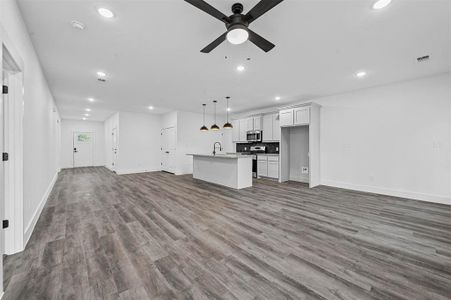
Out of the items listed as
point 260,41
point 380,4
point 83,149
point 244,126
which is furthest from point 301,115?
point 83,149

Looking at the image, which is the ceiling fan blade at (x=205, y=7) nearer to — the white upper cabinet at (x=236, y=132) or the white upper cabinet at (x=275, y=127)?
the white upper cabinet at (x=275, y=127)

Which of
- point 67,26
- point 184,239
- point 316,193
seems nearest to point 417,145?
point 316,193

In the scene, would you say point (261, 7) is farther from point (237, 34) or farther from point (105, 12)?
point (105, 12)

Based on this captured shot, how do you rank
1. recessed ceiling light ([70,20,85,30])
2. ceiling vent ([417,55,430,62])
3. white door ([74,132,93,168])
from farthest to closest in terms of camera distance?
white door ([74,132,93,168])
ceiling vent ([417,55,430,62])
recessed ceiling light ([70,20,85,30])

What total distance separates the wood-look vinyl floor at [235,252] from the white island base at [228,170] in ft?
4.82

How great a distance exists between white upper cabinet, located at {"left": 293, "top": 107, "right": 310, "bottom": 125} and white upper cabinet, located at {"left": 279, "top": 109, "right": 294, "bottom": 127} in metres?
Result: 0.14

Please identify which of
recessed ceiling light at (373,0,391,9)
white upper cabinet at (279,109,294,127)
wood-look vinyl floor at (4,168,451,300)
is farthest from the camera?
white upper cabinet at (279,109,294,127)

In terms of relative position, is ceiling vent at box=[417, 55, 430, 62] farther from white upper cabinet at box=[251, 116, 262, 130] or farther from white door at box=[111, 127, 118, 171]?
white door at box=[111, 127, 118, 171]

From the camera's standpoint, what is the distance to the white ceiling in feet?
6.95

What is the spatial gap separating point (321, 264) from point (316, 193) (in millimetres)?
3145

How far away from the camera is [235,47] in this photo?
2873 millimetres

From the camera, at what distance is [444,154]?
3861 mm

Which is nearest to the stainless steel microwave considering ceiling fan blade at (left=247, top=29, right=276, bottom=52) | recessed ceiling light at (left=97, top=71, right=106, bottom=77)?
ceiling fan blade at (left=247, top=29, right=276, bottom=52)

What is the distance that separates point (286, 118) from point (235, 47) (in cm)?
366
